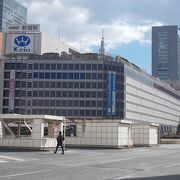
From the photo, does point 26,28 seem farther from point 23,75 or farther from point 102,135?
point 102,135

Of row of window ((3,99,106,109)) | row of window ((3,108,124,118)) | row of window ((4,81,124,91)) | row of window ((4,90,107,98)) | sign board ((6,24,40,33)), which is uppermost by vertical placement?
sign board ((6,24,40,33))

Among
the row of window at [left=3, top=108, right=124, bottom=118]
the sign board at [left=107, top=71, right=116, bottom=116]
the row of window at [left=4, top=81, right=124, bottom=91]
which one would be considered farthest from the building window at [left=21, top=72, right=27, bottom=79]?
the sign board at [left=107, top=71, right=116, bottom=116]

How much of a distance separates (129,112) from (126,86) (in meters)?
8.36

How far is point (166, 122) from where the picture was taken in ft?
600

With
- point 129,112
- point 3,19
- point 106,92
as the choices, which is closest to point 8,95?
point 106,92

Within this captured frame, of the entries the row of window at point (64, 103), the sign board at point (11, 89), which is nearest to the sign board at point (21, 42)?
the sign board at point (11, 89)

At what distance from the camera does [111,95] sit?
129375 millimetres

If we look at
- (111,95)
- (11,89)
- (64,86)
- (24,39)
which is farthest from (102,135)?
(24,39)

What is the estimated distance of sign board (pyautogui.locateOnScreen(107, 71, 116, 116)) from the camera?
5074 inches

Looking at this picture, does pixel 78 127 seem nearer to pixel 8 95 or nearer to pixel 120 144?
pixel 120 144

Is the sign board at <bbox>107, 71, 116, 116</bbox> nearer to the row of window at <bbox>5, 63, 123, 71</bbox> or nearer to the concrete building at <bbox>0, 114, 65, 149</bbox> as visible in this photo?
the row of window at <bbox>5, 63, 123, 71</bbox>

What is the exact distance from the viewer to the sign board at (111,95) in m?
129

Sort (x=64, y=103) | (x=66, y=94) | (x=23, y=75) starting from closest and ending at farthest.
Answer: (x=64, y=103) < (x=66, y=94) < (x=23, y=75)

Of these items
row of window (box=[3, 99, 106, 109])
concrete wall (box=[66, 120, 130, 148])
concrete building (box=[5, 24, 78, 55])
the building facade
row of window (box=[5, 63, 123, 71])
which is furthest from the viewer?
concrete building (box=[5, 24, 78, 55])
